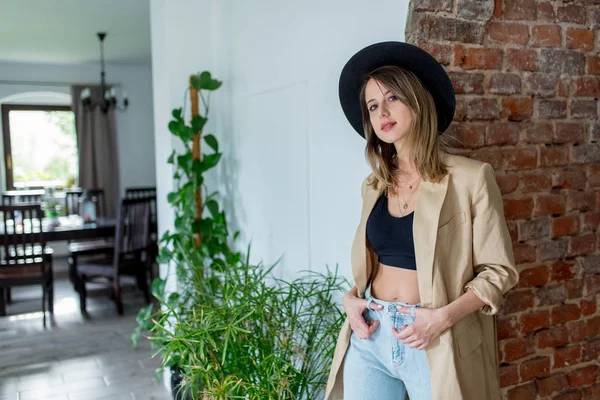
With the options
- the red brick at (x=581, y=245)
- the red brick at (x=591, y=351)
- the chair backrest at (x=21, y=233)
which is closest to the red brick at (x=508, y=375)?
the red brick at (x=591, y=351)

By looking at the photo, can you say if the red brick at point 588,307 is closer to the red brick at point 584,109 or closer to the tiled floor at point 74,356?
the red brick at point 584,109

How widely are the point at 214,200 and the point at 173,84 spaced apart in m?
0.72

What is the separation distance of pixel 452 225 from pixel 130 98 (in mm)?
7111

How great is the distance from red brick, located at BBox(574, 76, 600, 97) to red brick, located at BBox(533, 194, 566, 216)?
0.39m

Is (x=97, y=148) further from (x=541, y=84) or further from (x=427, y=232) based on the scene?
(x=427, y=232)

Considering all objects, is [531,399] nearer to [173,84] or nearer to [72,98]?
[173,84]

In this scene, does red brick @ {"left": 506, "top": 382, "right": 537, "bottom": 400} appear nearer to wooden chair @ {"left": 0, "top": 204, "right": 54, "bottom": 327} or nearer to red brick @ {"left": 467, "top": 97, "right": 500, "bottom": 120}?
red brick @ {"left": 467, "top": 97, "right": 500, "bottom": 120}

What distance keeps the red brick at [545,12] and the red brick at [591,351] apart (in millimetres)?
1197

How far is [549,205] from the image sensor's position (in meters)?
1.93

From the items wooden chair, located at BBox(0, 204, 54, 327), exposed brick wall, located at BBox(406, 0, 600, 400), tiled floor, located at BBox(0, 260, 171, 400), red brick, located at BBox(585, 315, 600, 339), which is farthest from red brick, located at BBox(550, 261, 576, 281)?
→ wooden chair, located at BBox(0, 204, 54, 327)

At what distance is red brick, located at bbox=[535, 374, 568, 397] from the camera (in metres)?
1.96

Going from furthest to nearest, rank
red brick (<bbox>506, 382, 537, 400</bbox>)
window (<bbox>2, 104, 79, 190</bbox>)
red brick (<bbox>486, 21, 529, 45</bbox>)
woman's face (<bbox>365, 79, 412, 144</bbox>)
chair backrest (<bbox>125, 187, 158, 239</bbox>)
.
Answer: window (<bbox>2, 104, 79, 190</bbox>) → chair backrest (<bbox>125, 187, 158, 239</bbox>) → red brick (<bbox>506, 382, 537, 400</bbox>) → red brick (<bbox>486, 21, 529, 45</bbox>) → woman's face (<bbox>365, 79, 412, 144</bbox>)

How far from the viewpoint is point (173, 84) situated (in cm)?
322

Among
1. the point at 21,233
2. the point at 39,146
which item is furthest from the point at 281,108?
the point at 39,146
